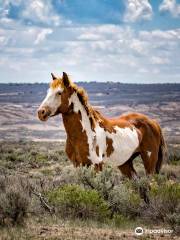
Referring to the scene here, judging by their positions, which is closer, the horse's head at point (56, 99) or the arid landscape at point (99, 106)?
the horse's head at point (56, 99)

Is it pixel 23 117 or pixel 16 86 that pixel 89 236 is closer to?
pixel 23 117

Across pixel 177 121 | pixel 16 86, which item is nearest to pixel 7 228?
pixel 177 121

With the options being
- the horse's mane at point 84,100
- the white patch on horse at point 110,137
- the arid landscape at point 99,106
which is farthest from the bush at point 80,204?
the arid landscape at point 99,106

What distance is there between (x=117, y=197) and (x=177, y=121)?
84.6 m

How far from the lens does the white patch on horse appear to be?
9.70 metres

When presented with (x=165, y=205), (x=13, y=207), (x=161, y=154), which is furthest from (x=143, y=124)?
(x=13, y=207)

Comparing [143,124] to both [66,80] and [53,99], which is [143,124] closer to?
[66,80]

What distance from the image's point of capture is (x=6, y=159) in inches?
979

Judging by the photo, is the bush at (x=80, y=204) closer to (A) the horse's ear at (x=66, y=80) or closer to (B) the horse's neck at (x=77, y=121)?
(B) the horse's neck at (x=77, y=121)

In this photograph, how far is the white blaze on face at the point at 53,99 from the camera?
31.1 feet

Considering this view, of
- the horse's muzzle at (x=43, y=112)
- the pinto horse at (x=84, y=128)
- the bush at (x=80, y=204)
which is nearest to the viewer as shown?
the bush at (x=80, y=204)

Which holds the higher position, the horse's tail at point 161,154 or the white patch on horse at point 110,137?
the white patch on horse at point 110,137

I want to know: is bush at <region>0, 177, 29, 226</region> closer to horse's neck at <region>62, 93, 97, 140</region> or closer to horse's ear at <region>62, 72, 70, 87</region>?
horse's neck at <region>62, 93, 97, 140</region>

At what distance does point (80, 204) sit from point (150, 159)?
3443 mm
